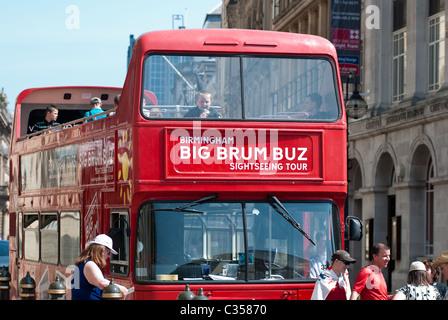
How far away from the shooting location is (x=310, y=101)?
12.7 m

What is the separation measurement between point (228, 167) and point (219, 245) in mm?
957

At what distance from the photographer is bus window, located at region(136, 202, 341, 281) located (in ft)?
39.9

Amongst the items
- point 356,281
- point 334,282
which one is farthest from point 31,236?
point 356,281

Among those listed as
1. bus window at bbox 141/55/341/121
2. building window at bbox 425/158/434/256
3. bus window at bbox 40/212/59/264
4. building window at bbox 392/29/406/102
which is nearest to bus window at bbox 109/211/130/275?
bus window at bbox 141/55/341/121

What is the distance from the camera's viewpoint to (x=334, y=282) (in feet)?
35.1

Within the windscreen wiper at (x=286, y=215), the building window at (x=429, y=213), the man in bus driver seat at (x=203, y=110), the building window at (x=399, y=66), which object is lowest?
the building window at (x=429, y=213)

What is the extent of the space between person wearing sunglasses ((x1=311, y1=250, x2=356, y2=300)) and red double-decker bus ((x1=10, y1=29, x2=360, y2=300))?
5.14 feet

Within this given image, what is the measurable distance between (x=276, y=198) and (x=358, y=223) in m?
1.18

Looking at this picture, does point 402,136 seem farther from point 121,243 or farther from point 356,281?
point 356,281

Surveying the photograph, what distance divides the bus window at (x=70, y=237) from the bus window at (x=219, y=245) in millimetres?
2679

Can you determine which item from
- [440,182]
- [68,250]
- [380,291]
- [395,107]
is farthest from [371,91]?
→ [380,291]

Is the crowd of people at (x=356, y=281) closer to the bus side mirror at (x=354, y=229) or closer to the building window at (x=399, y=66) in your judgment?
the bus side mirror at (x=354, y=229)

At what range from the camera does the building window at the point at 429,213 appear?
31.5m

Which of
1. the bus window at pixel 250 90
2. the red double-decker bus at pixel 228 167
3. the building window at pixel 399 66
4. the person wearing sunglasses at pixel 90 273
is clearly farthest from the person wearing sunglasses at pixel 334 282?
the building window at pixel 399 66
